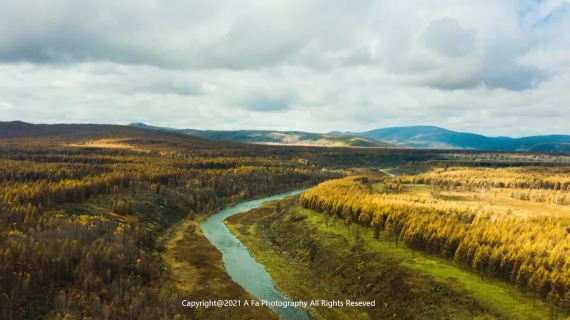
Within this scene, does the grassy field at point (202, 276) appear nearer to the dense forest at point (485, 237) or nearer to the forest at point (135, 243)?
the forest at point (135, 243)

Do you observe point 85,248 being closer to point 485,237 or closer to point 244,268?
point 244,268

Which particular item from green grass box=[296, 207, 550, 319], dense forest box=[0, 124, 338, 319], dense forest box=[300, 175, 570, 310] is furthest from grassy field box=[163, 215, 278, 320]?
dense forest box=[300, 175, 570, 310]

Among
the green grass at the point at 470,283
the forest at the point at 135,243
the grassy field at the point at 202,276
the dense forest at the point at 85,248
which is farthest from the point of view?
the grassy field at the point at 202,276

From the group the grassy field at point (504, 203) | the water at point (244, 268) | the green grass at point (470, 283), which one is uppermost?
the grassy field at point (504, 203)

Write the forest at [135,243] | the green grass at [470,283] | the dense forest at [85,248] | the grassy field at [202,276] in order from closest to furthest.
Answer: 1. the green grass at [470,283]
2. the dense forest at [85,248]
3. the forest at [135,243]
4. the grassy field at [202,276]

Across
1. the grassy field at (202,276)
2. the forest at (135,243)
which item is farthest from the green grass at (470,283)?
the grassy field at (202,276)

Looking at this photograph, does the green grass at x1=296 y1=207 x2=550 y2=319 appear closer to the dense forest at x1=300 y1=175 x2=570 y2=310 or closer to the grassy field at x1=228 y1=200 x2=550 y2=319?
the grassy field at x1=228 y1=200 x2=550 y2=319

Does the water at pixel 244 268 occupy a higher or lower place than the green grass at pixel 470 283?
lower

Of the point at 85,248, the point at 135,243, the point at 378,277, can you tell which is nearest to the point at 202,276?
the point at 135,243
